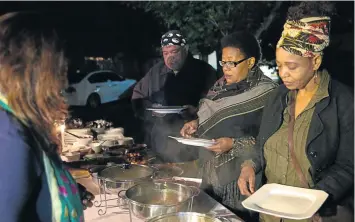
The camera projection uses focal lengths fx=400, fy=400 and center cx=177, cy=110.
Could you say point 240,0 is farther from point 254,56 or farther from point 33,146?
point 33,146

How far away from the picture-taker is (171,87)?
3.67m

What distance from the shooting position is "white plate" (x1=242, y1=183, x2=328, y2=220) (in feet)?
4.94

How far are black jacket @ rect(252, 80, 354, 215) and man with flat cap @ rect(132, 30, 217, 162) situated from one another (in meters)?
1.73

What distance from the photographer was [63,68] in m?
1.25

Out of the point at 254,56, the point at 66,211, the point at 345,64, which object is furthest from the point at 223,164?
the point at 345,64

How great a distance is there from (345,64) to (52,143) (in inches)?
371

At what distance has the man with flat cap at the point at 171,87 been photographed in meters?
3.48

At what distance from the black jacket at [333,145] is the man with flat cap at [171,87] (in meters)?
1.73

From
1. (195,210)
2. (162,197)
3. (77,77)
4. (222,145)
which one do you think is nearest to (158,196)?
(162,197)

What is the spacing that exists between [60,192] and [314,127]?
1.12m

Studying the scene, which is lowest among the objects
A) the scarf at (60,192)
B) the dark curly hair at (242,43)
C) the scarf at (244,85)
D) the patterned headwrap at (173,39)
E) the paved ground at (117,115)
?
the paved ground at (117,115)

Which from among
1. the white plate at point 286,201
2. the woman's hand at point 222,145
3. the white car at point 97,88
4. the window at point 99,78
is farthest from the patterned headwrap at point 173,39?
the window at point 99,78

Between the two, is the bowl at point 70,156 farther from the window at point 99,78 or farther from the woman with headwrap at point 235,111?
the window at point 99,78

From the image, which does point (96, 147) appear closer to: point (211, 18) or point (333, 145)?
point (333, 145)
